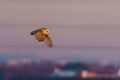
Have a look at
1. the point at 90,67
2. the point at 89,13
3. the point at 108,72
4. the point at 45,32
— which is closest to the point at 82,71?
the point at 90,67

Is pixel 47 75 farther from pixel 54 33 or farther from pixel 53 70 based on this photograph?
pixel 54 33

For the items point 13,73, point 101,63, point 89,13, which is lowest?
point 13,73

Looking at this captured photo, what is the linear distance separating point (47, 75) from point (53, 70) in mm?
58

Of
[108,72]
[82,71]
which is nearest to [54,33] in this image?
[82,71]

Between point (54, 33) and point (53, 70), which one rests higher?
point (54, 33)

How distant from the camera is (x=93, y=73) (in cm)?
174

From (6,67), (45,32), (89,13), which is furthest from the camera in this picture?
(6,67)

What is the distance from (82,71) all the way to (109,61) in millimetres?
215

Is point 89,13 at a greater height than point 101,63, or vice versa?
point 89,13

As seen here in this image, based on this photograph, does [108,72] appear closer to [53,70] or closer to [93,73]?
[93,73]

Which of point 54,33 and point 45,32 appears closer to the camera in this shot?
point 45,32

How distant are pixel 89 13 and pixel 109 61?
0.42 meters

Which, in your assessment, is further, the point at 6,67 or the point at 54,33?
the point at 6,67

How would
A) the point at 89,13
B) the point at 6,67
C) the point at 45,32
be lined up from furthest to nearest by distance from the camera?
the point at 6,67 < the point at 89,13 < the point at 45,32
